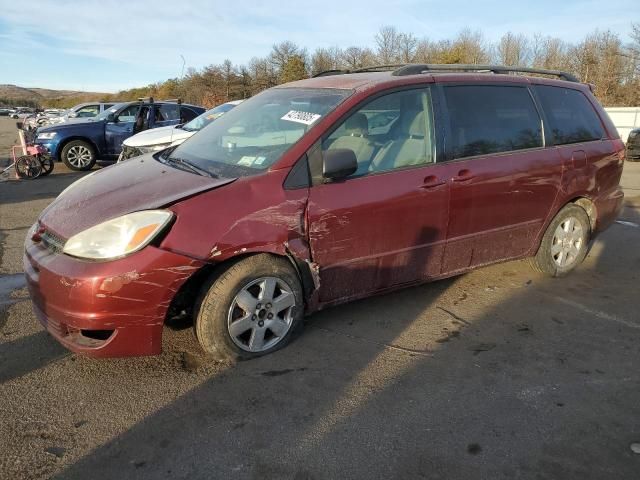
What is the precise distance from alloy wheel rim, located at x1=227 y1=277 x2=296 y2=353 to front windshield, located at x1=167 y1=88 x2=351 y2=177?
74 centimetres

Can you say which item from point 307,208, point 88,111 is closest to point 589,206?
point 307,208

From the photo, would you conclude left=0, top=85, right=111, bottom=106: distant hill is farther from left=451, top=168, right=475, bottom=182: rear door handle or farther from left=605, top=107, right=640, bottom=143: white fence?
left=451, top=168, right=475, bottom=182: rear door handle

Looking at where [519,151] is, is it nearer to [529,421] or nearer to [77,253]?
[529,421]

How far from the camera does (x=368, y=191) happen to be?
356 centimetres

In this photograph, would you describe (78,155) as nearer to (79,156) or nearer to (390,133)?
(79,156)

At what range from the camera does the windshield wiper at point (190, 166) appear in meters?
3.49

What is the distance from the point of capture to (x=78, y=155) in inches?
497

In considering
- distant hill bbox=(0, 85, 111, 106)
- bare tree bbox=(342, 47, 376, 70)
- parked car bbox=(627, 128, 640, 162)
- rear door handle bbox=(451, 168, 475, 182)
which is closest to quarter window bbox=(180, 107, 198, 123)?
rear door handle bbox=(451, 168, 475, 182)

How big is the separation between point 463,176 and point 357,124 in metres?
0.94

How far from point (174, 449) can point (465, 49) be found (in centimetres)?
4241

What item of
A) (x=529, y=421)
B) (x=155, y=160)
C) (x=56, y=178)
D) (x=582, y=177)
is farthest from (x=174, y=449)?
(x=56, y=178)

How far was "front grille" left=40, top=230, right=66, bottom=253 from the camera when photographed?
10.0 feet

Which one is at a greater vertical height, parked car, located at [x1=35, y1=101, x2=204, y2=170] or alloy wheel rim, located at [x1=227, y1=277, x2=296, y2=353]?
parked car, located at [x1=35, y1=101, x2=204, y2=170]

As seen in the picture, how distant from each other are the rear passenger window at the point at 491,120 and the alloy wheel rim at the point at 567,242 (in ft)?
3.00
